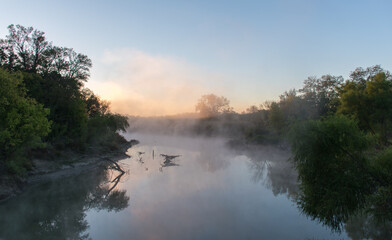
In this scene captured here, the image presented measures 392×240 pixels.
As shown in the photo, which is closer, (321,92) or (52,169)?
(52,169)

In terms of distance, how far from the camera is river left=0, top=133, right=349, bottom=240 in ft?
45.4

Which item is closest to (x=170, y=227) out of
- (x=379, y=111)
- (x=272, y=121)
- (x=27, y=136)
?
(x=27, y=136)

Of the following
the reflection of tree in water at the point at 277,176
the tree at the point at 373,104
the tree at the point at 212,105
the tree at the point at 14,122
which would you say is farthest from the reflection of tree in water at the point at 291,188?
the tree at the point at 212,105

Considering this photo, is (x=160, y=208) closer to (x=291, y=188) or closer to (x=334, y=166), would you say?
(x=334, y=166)

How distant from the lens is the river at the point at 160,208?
1384 centimetres

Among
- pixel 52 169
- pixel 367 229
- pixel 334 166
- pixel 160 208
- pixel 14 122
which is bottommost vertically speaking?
pixel 367 229

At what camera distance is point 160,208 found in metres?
17.7

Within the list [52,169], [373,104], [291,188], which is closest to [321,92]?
[373,104]

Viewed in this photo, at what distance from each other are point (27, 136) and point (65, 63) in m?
26.1

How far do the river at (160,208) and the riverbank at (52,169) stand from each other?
1099 millimetres

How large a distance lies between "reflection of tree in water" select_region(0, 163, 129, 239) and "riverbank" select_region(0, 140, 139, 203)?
116 centimetres

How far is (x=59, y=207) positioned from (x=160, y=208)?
8.16 metres

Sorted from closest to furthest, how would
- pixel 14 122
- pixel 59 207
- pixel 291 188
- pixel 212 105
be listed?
pixel 59 207
pixel 14 122
pixel 291 188
pixel 212 105

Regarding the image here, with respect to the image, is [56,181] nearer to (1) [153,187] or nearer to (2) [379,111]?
(1) [153,187]
